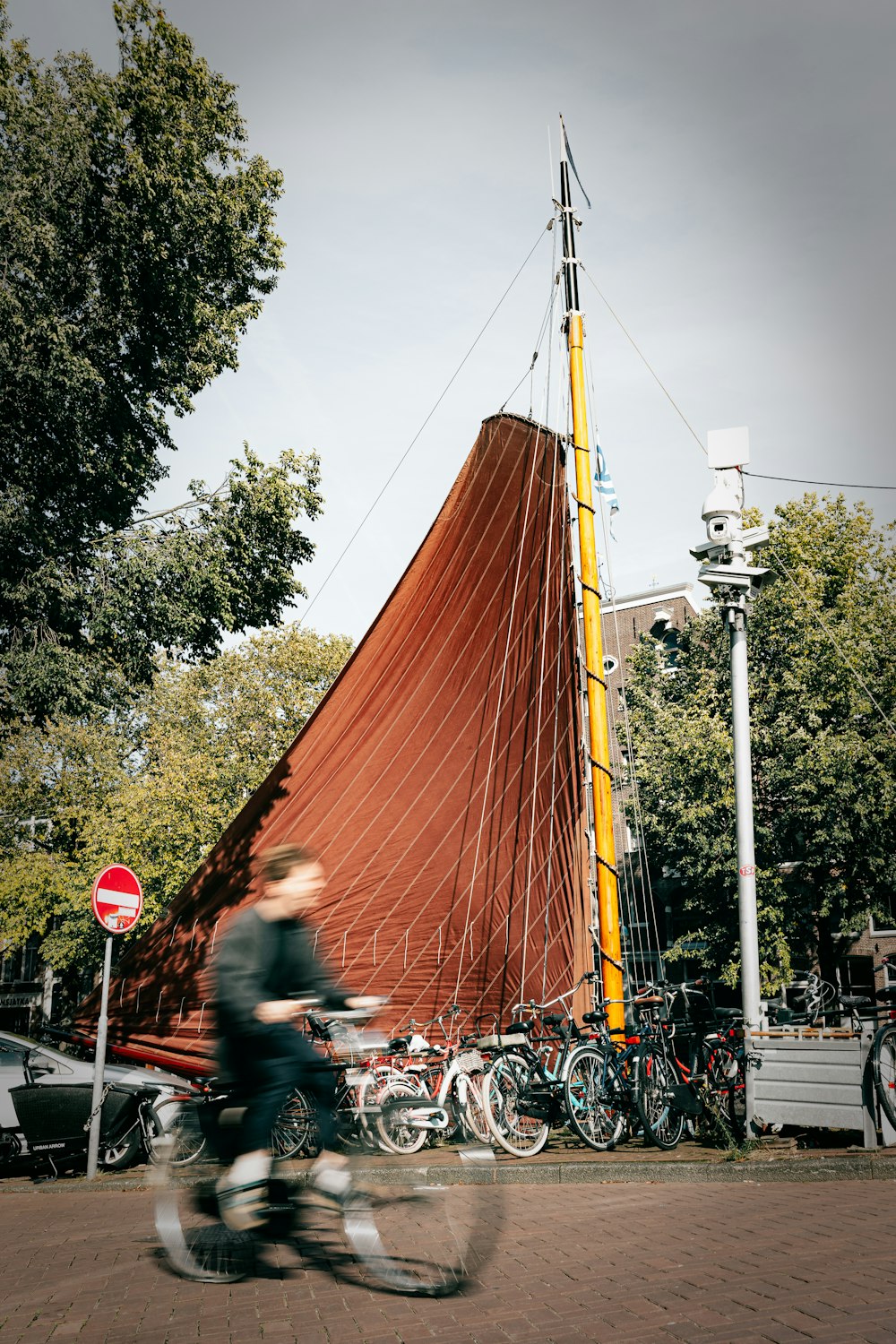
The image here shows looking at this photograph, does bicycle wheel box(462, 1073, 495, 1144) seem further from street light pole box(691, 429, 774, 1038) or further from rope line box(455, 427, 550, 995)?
street light pole box(691, 429, 774, 1038)

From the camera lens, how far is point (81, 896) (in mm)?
26406

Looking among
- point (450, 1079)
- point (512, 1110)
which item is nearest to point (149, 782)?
point (450, 1079)

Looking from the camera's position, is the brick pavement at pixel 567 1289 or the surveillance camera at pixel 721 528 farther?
the surveillance camera at pixel 721 528

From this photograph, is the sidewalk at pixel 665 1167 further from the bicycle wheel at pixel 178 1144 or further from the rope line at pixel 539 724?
the rope line at pixel 539 724

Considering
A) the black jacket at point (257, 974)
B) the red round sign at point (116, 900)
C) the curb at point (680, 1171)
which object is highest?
the red round sign at point (116, 900)

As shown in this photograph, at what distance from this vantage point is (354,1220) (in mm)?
3820

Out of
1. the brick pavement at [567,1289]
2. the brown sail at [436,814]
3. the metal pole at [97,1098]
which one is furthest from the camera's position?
the brown sail at [436,814]

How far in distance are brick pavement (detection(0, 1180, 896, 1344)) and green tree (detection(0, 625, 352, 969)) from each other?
19540 mm

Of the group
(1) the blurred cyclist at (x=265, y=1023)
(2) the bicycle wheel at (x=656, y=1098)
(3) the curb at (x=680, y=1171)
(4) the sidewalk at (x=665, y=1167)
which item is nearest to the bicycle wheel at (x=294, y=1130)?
(1) the blurred cyclist at (x=265, y=1023)

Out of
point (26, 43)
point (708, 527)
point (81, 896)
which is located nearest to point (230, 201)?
point (26, 43)

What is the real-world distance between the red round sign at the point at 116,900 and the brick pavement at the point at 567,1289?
9.62ft

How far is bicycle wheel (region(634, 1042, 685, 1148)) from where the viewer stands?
294 inches

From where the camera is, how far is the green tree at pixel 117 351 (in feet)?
41.9

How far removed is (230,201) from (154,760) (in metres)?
19.5
